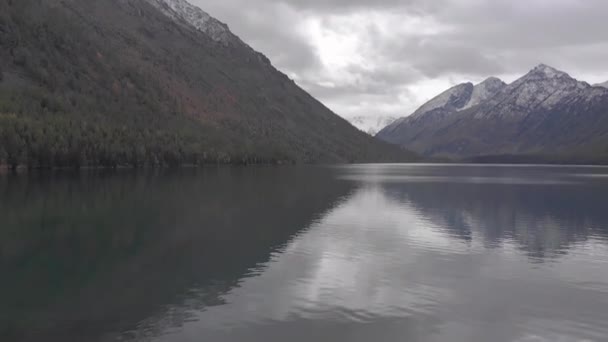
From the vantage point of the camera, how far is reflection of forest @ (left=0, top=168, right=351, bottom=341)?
97.7 ft

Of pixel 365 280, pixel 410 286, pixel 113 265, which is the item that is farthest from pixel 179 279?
pixel 410 286

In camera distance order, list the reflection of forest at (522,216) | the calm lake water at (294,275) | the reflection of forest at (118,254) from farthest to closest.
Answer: the reflection of forest at (522,216)
the reflection of forest at (118,254)
the calm lake water at (294,275)

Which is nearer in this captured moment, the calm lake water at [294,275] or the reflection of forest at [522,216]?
the calm lake water at [294,275]

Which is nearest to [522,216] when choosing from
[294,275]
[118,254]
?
[294,275]

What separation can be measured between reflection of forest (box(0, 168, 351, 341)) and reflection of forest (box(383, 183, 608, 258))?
833 inches

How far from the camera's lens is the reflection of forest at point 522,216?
60.0 metres

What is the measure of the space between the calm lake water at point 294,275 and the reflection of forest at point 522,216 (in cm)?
58

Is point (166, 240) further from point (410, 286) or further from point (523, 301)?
point (523, 301)

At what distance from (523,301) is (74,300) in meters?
29.5

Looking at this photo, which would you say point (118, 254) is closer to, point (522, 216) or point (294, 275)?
point (294, 275)

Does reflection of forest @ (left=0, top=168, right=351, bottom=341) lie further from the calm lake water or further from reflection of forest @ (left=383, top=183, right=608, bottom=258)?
reflection of forest @ (left=383, top=183, right=608, bottom=258)

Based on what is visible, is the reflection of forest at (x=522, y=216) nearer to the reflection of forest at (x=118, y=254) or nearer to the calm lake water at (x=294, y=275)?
the calm lake water at (x=294, y=275)

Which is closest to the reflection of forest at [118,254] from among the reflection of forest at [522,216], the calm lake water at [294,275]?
the calm lake water at [294,275]

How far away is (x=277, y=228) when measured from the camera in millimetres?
63469
